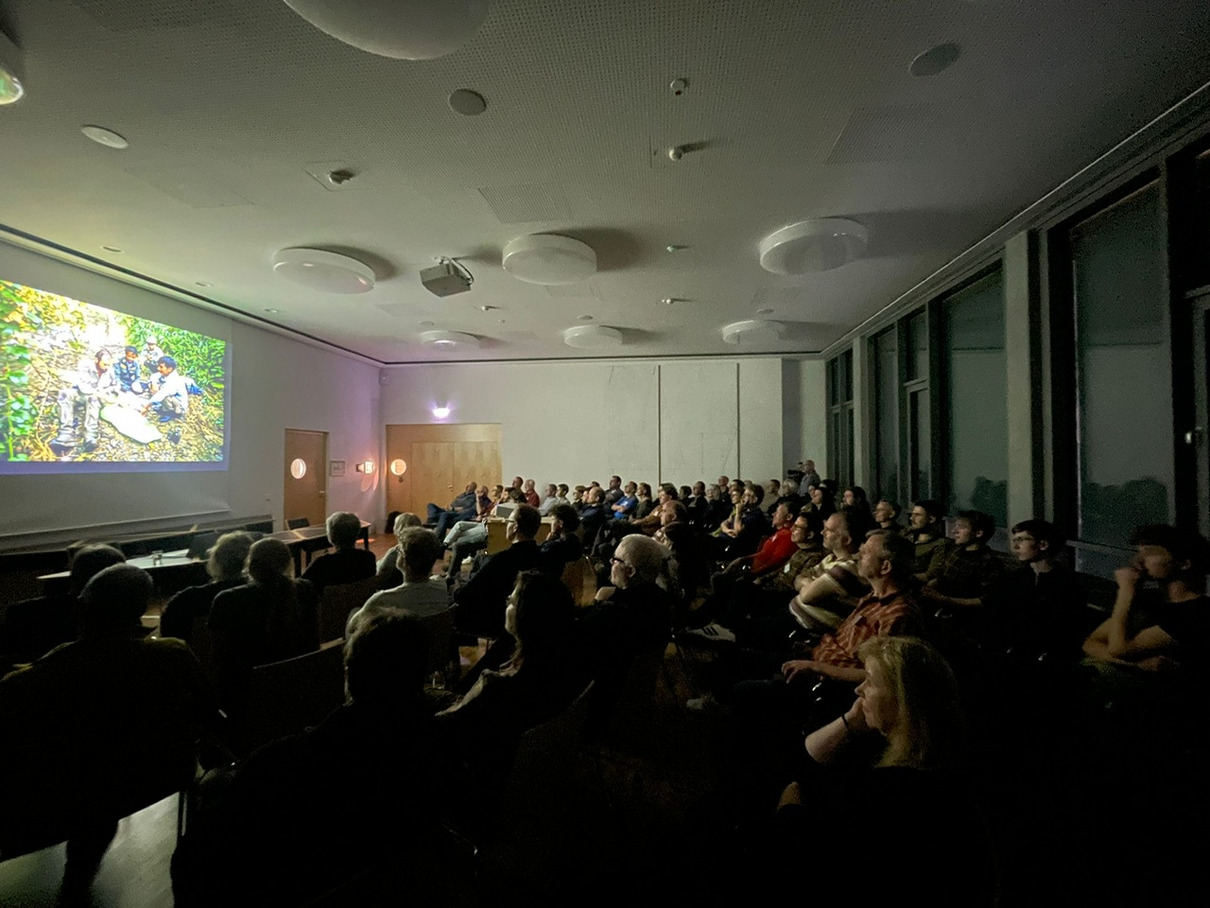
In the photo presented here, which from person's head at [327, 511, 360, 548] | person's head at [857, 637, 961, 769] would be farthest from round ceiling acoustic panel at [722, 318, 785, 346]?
person's head at [857, 637, 961, 769]

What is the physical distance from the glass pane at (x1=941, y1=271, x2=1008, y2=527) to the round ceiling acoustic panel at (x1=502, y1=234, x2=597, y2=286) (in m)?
3.72

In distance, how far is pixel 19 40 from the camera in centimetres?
237

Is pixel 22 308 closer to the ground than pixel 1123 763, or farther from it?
farther from it

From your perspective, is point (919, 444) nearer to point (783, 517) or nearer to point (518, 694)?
point (783, 517)

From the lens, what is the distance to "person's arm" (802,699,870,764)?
1518 mm

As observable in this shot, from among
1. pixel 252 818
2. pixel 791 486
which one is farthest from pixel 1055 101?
pixel 791 486

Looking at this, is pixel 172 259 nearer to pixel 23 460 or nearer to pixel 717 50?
pixel 23 460

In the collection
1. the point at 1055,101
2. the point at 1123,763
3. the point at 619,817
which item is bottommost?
the point at 619,817

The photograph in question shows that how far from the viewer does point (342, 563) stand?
3.28 metres

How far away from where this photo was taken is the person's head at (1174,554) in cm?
208

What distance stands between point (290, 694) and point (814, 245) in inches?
175

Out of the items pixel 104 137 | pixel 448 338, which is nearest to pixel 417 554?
pixel 104 137

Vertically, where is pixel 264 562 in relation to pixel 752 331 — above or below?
below

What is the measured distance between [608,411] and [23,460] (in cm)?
780
